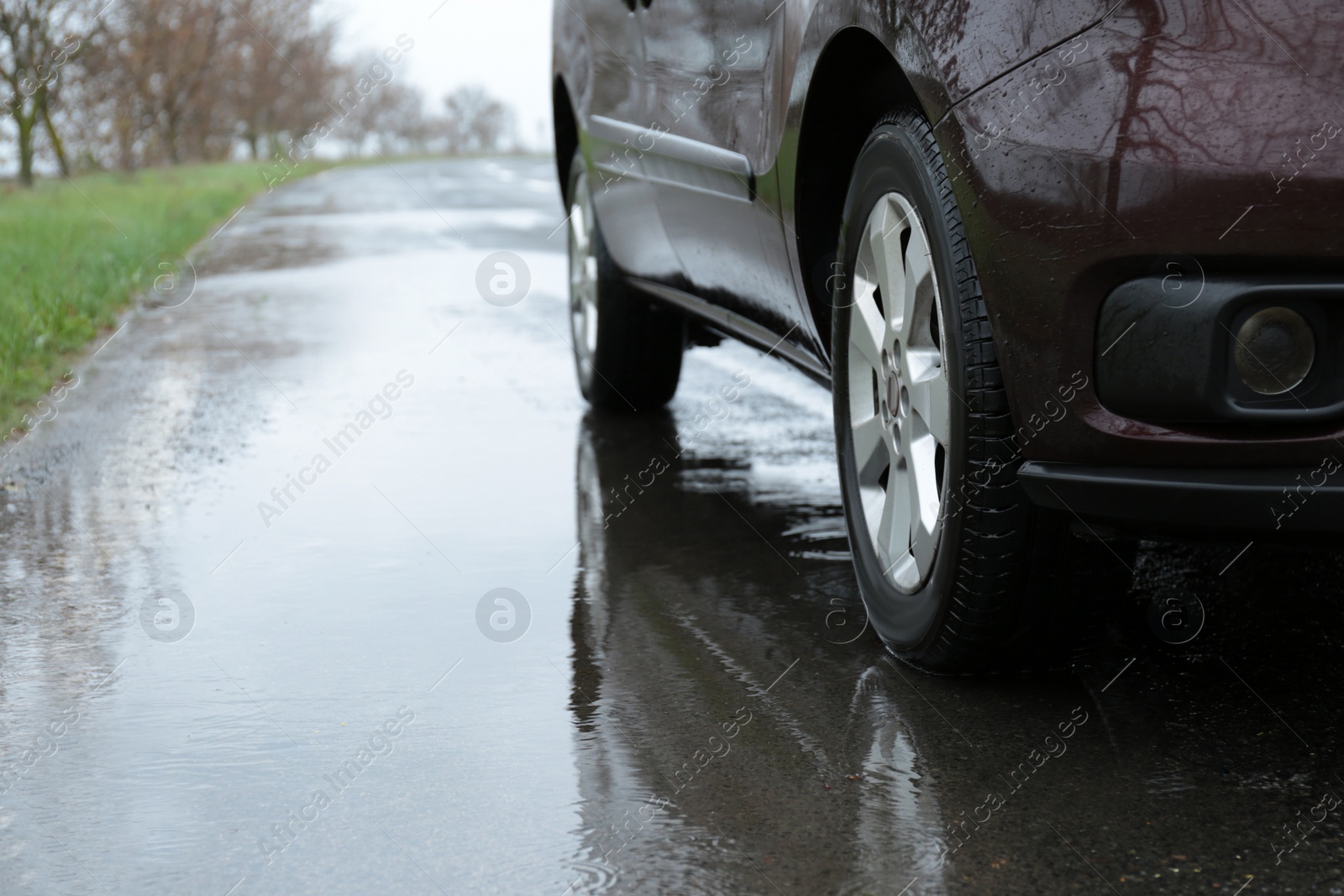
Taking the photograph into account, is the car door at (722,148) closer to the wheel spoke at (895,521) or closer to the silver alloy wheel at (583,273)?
the wheel spoke at (895,521)

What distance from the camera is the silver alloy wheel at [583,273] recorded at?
206 inches

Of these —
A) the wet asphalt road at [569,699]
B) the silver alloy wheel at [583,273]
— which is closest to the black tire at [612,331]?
the silver alloy wheel at [583,273]

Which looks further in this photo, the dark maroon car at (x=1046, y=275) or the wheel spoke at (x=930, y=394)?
the wheel spoke at (x=930, y=394)

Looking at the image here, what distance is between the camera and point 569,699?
2.72 meters

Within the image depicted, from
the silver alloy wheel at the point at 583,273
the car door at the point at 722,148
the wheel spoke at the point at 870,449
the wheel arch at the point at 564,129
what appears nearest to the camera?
the wheel spoke at the point at 870,449

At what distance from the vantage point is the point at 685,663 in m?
2.91

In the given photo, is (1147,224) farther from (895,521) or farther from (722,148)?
(722,148)

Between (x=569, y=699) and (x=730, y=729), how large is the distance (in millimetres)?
319

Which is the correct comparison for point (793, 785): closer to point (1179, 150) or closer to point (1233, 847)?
point (1233, 847)

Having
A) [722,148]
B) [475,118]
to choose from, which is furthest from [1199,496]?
[475,118]

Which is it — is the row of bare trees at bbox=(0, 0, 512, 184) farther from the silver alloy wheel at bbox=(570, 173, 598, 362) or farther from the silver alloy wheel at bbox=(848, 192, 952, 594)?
the silver alloy wheel at bbox=(848, 192, 952, 594)

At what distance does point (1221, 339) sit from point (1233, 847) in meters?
0.69

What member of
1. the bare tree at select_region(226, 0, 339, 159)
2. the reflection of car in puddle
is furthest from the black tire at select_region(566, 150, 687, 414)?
the bare tree at select_region(226, 0, 339, 159)

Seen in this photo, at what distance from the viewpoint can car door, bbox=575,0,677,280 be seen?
13.8ft
